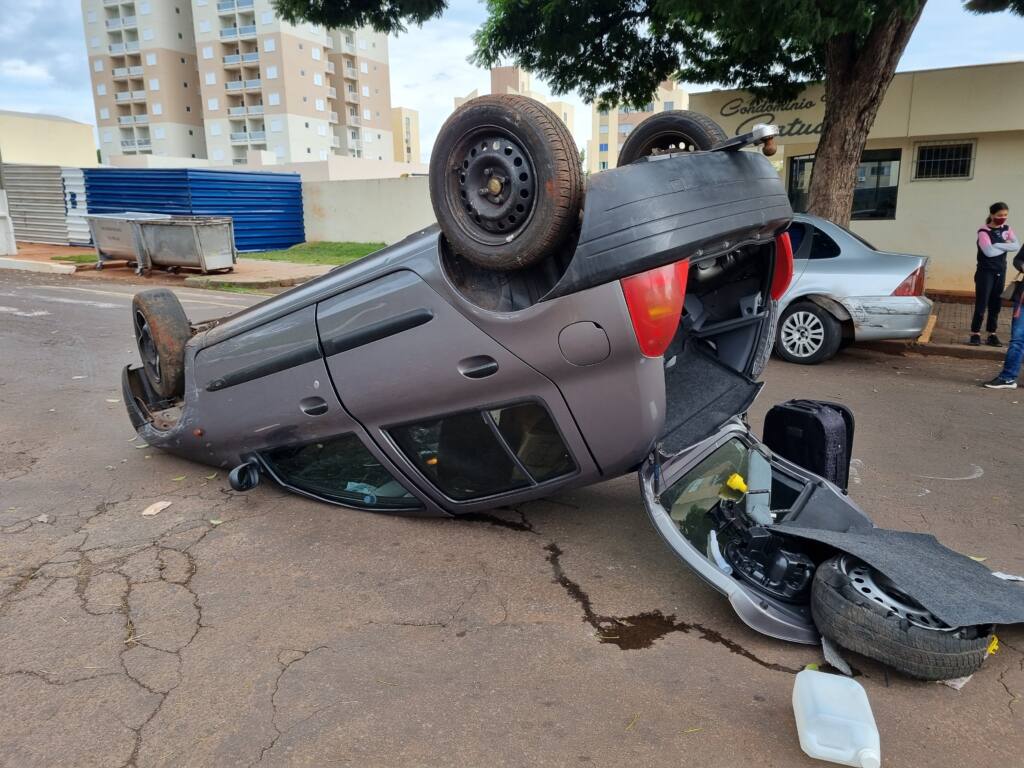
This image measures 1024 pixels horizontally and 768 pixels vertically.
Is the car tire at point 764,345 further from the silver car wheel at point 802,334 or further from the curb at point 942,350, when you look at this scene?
the curb at point 942,350

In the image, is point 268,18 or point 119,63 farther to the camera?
point 119,63

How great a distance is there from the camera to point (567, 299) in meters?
3.01

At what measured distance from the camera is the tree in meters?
7.90

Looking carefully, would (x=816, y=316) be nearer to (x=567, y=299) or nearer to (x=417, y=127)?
(x=567, y=299)

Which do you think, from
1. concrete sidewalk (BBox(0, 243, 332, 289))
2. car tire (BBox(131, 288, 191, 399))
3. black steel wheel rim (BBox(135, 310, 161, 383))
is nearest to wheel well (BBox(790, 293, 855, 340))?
car tire (BBox(131, 288, 191, 399))

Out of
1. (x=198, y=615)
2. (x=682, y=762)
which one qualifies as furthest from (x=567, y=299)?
(x=198, y=615)

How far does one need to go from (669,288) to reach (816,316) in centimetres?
578

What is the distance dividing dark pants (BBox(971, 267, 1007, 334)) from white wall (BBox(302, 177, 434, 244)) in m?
16.5

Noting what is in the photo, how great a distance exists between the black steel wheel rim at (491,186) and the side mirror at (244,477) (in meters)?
2.00

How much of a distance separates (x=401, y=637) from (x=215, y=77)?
7850 centimetres

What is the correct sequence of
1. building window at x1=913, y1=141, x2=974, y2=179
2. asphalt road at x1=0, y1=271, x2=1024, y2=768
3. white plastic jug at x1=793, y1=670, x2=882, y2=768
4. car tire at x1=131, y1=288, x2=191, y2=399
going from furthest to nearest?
building window at x1=913, y1=141, x2=974, y2=179 → car tire at x1=131, y1=288, x2=191, y2=399 → asphalt road at x1=0, y1=271, x2=1024, y2=768 → white plastic jug at x1=793, y1=670, x2=882, y2=768

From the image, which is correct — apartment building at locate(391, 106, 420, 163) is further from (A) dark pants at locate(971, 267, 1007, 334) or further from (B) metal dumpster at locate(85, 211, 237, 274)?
(A) dark pants at locate(971, 267, 1007, 334)

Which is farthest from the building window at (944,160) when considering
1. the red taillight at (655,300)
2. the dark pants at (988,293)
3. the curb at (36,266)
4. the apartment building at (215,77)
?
the apartment building at (215,77)

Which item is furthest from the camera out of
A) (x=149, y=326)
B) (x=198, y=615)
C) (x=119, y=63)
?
(x=119, y=63)
